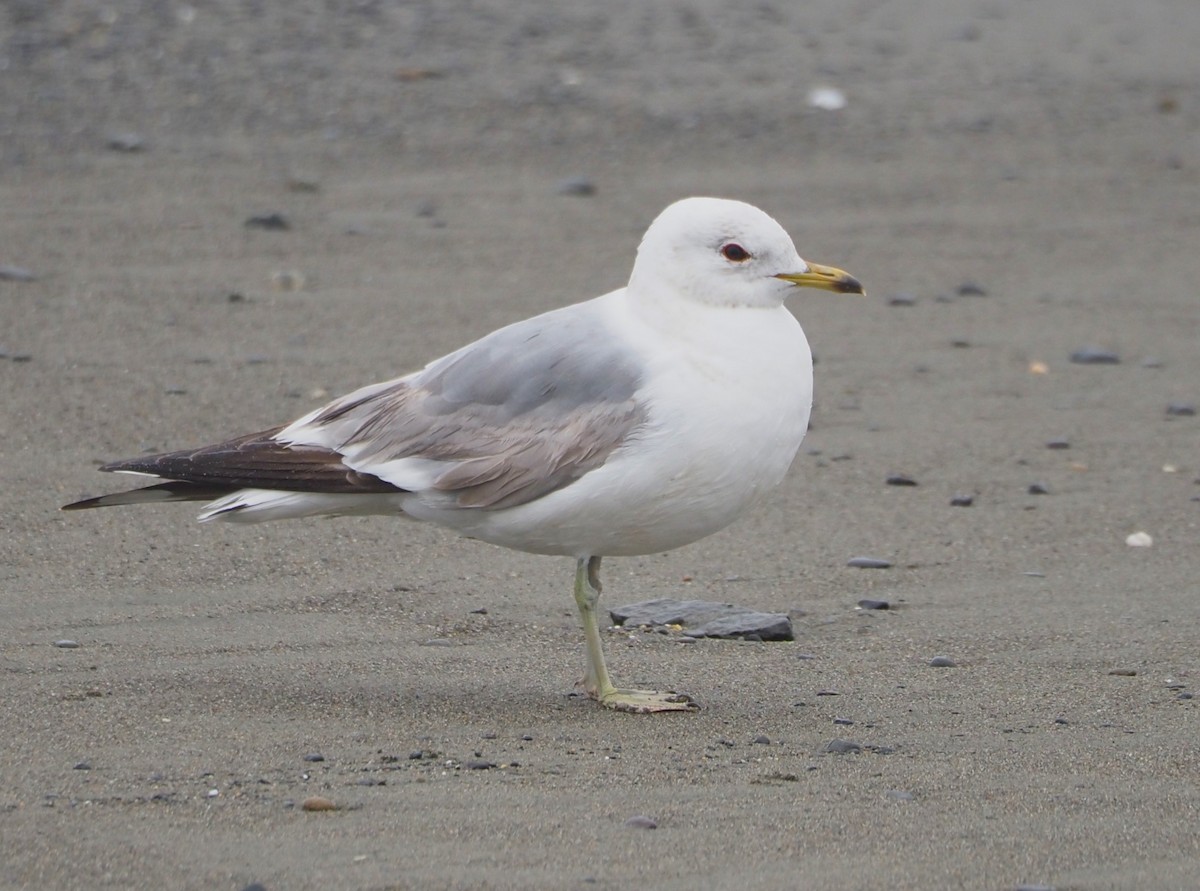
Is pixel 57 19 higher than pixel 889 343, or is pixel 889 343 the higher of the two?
pixel 57 19

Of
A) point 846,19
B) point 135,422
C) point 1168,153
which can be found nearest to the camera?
point 135,422

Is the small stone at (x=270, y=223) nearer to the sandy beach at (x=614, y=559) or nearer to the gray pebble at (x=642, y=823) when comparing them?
the sandy beach at (x=614, y=559)

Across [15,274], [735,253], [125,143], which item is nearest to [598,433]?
[735,253]

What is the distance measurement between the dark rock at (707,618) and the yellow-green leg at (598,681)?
52 centimetres

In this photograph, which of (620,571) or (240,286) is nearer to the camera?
(620,571)

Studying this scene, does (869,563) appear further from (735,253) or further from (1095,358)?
(1095,358)

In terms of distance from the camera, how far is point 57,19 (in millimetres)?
11398

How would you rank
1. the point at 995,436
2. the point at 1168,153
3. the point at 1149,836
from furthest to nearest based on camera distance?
1. the point at 1168,153
2. the point at 995,436
3. the point at 1149,836

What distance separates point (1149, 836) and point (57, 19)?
9.38 meters

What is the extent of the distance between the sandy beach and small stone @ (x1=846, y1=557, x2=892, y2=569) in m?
0.08

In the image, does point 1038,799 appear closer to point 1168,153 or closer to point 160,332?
point 160,332

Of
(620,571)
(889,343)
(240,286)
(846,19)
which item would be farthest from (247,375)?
(846,19)

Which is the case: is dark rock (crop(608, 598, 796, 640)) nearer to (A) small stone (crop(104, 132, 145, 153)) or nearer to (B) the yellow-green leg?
(B) the yellow-green leg

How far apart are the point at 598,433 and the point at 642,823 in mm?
1015
